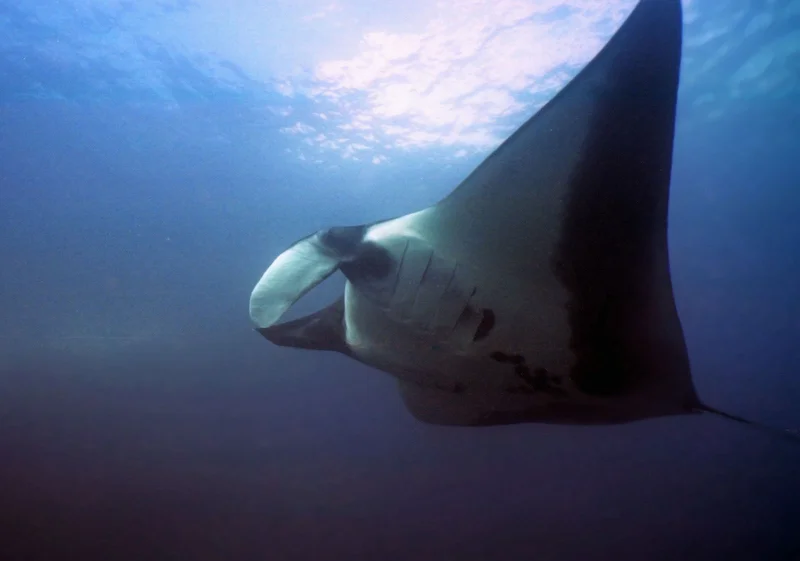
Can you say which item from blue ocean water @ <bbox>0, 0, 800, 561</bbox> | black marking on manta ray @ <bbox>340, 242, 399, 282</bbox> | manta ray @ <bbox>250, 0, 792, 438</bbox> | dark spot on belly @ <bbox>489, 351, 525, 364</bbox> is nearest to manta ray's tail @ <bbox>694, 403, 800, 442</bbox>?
manta ray @ <bbox>250, 0, 792, 438</bbox>

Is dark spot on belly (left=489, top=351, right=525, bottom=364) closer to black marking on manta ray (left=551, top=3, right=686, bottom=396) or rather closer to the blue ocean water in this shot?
black marking on manta ray (left=551, top=3, right=686, bottom=396)

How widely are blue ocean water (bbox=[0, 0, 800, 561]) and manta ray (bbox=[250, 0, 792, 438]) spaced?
7.70m

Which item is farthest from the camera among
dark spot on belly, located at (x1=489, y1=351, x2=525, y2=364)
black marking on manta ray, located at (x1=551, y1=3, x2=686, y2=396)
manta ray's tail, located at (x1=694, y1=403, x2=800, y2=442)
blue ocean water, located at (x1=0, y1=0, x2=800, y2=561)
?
blue ocean water, located at (x1=0, y1=0, x2=800, y2=561)

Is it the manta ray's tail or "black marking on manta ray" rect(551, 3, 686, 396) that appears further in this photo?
the manta ray's tail

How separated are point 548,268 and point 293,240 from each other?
11650 mm

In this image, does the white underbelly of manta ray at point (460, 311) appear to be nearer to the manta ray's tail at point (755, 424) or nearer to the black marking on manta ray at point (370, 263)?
the black marking on manta ray at point (370, 263)

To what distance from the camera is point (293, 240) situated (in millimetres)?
12758

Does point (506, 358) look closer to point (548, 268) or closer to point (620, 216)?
point (548, 268)

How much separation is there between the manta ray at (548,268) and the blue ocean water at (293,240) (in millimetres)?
7701

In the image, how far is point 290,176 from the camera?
16.7 meters

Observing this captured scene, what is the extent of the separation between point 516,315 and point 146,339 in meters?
21.5

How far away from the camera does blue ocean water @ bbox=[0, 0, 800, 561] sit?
8.95 meters

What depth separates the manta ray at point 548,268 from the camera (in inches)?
57.7

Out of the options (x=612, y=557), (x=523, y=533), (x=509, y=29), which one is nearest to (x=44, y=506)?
(x=523, y=533)
